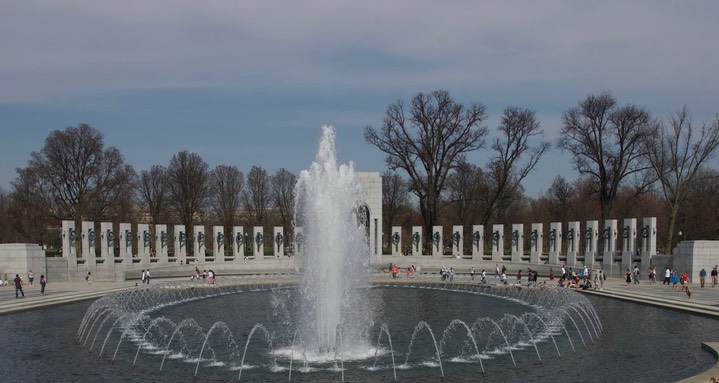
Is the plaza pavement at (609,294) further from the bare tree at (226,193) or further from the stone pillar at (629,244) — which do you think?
the bare tree at (226,193)

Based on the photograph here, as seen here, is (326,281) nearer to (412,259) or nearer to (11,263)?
(11,263)

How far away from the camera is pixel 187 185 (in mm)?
63344

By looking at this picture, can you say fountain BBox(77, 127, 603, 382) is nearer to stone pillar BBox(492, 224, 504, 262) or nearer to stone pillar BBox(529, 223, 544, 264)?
stone pillar BBox(529, 223, 544, 264)

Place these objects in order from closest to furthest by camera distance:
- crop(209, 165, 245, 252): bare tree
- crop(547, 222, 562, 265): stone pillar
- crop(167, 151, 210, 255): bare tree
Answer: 1. crop(547, 222, 562, 265): stone pillar
2. crop(167, 151, 210, 255): bare tree
3. crop(209, 165, 245, 252): bare tree

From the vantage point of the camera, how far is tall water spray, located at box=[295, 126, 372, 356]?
18.1 m

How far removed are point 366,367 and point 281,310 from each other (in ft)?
37.3

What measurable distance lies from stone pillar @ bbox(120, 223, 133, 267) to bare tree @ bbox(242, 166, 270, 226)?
2939 cm

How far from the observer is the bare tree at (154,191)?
6438cm

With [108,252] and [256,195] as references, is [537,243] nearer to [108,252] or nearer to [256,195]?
[108,252]

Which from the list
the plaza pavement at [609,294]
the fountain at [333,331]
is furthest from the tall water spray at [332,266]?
the plaza pavement at [609,294]

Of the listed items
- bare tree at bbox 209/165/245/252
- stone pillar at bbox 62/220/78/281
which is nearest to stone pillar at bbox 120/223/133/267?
stone pillar at bbox 62/220/78/281

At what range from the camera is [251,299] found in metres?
30.7

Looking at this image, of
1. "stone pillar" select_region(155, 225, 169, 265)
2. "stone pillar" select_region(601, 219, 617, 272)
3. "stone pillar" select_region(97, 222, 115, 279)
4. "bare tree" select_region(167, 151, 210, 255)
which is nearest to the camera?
"stone pillar" select_region(601, 219, 617, 272)

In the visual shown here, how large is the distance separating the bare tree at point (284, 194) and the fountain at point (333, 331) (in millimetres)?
46753
